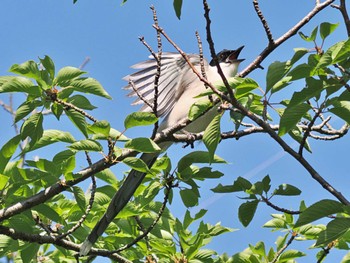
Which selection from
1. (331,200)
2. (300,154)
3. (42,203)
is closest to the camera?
(331,200)

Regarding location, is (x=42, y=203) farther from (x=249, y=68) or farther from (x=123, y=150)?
(x=249, y=68)

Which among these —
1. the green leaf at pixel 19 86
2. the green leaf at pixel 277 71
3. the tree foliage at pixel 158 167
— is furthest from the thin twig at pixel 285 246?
the green leaf at pixel 19 86

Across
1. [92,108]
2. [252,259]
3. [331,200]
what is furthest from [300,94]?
[252,259]

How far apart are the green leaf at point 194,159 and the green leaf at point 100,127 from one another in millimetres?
825

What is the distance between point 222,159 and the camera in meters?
4.46

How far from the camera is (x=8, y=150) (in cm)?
414

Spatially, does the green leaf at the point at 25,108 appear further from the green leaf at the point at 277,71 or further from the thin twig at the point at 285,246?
the thin twig at the point at 285,246

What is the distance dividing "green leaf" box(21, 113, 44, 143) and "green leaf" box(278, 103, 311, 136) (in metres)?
1.53

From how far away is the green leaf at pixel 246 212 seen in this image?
162 inches

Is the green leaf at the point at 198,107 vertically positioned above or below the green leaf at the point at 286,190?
above

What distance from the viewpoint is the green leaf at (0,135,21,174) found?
4.06 metres

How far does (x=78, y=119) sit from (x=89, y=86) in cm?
25

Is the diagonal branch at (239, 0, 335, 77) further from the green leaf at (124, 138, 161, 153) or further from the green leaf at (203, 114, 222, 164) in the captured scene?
the green leaf at (124, 138, 161, 153)

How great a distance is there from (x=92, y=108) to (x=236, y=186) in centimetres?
110
